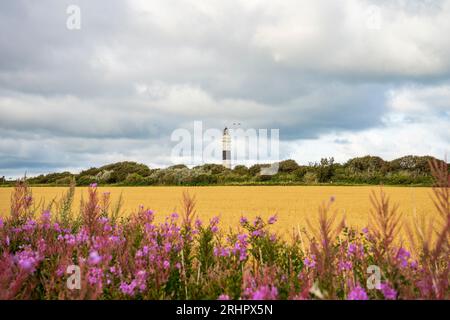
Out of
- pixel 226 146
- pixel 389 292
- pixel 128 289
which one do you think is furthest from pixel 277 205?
pixel 226 146

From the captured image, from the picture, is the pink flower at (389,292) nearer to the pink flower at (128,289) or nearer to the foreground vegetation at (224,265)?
→ the foreground vegetation at (224,265)

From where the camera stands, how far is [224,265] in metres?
4.06

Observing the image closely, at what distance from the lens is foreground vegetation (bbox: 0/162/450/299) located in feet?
8.25

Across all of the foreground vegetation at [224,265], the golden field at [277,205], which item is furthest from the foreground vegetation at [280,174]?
the foreground vegetation at [224,265]

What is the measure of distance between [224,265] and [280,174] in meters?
40.5

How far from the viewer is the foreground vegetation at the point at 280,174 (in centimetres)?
3928

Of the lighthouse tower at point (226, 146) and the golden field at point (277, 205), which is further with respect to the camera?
the lighthouse tower at point (226, 146)

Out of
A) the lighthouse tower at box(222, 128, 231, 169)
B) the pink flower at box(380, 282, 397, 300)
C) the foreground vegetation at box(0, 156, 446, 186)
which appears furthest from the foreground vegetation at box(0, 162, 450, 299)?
the lighthouse tower at box(222, 128, 231, 169)

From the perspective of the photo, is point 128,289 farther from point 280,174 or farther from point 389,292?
point 280,174

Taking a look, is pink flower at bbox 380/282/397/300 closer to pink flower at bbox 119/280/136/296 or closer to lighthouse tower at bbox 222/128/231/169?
pink flower at bbox 119/280/136/296

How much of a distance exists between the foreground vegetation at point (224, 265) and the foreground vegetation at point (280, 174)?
1313 inches

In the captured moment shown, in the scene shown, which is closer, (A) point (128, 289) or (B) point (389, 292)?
(B) point (389, 292)
